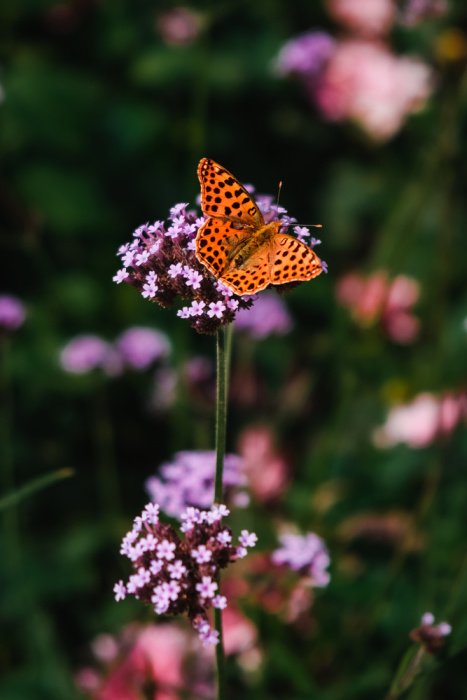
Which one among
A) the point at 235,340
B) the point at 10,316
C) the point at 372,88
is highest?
the point at 372,88

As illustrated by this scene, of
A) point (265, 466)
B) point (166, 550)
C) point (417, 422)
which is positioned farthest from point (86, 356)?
point (166, 550)

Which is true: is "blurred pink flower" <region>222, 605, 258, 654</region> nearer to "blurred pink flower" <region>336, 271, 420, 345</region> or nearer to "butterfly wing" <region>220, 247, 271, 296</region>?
"butterfly wing" <region>220, 247, 271, 296</region>

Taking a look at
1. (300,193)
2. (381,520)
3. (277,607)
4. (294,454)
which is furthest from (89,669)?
(300,193)

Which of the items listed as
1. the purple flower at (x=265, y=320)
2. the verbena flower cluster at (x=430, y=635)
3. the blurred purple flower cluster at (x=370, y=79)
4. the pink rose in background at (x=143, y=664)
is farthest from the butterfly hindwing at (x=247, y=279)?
the blurred purple flower cluster at (x=370, y=79)

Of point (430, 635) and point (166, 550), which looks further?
point (430, 635)

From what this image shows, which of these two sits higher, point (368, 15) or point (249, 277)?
point (368, 15)

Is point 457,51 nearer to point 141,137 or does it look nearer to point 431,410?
point 431,410

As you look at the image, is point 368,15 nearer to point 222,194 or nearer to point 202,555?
point 222,194

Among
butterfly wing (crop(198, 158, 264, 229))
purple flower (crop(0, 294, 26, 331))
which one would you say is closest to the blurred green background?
purple flower (crop(0, 294, 26, 331))
